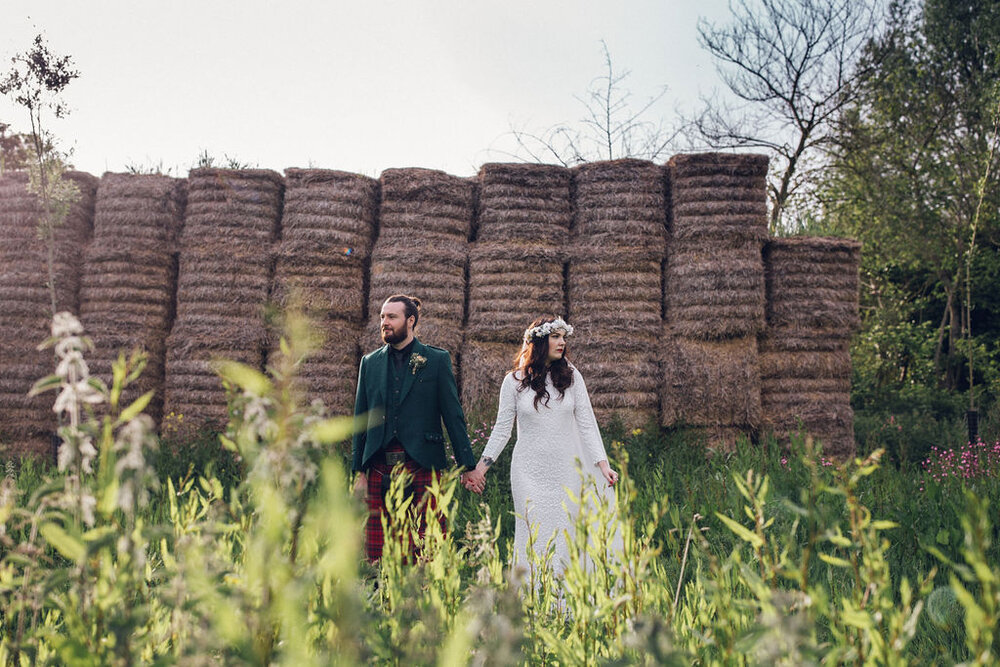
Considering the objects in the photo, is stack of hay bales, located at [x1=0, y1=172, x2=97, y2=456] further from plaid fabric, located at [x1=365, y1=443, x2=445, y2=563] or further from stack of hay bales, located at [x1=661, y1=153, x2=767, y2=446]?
stack of hay bales, located at [x1=661, y1=153, x2=767, y2=446]

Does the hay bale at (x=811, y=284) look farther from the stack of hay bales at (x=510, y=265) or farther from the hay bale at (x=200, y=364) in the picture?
the hay bale at (x=200, y=364)

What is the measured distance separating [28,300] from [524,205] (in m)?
5.34

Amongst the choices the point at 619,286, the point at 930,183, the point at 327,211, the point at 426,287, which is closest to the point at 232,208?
the point at 327,211

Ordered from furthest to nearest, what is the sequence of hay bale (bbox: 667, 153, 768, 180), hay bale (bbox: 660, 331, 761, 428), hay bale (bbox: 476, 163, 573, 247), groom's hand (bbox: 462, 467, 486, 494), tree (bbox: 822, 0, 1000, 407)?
tree (bbox: 822, 0, 1000, 407) → hay bale (bbox: 476, 163, 573, 247) → hay bale (bbox: 667, 153, 768, 180) → hay bale (bbox: 660, 331, 761, 428) → groom's hand (bbox: 462, 467, 486, 494)

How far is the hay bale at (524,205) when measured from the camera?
25.1 ft

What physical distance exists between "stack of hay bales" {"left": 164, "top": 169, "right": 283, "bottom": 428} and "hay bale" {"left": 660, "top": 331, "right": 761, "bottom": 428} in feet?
14.1

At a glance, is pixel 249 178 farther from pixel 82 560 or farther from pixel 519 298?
pixel 82 560

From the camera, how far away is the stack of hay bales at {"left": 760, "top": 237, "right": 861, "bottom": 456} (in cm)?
759

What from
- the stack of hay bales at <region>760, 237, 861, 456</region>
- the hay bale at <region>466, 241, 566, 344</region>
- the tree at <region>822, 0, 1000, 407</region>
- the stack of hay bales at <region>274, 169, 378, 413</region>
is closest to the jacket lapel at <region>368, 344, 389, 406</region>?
the hay bale at <region>466, 241, 566, 344</region>

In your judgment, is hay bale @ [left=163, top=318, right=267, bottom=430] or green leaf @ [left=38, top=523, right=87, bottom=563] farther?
hay bale @ [left=163, top=318, right=267, bottom=430]

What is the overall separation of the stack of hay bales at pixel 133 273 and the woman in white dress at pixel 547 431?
15.1ft

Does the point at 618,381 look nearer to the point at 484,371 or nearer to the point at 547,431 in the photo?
the point at 484,371

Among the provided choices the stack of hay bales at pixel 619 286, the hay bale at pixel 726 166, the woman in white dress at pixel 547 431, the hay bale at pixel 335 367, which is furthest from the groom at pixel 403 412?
the hay bale at pixel 726 166

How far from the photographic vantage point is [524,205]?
25.2 feet
